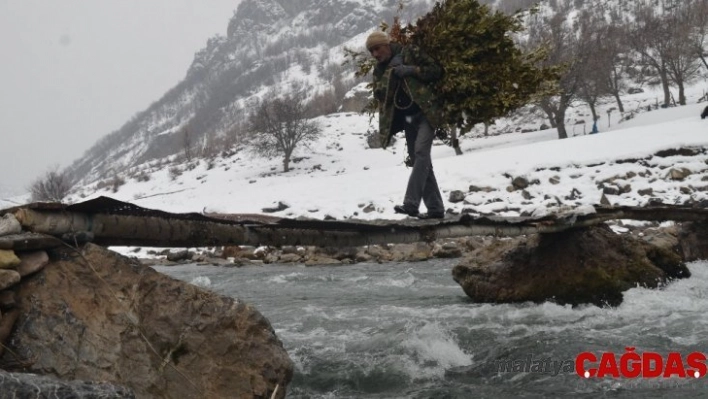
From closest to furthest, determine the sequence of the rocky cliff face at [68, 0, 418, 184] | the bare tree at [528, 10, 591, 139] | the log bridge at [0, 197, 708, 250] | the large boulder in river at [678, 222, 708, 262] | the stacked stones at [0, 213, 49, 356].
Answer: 1. the stacked stones at [0, 213, 49, 356]
2. the log bridge at [0, 197, 708, 250]
3. the large boulder in river at [678, 222, 708, 262]
4. the bare tree at [528, 10, 591, 139]
5. the rocky cliff face at [68, 0, 418, 184]

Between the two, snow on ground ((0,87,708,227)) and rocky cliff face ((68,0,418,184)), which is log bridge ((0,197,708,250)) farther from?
rocky cliff face ((68,0,418,184))

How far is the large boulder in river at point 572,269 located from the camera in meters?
7.36

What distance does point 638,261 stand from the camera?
25.7ft

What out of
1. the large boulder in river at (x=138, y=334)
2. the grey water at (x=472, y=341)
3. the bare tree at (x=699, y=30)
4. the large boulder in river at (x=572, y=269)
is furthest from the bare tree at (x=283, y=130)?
the large boulder in river at (x=138, y=334)

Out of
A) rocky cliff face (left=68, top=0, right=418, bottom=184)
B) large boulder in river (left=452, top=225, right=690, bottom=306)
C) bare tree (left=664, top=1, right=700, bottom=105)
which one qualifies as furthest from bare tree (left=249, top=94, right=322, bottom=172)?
rocky cliff face (left=68, top=0, right=418, bottom=184)

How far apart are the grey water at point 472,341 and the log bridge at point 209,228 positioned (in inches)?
48.5

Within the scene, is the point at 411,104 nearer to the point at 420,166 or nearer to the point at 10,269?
the point at 420,166

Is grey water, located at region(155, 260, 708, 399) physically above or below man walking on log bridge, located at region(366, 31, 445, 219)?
below

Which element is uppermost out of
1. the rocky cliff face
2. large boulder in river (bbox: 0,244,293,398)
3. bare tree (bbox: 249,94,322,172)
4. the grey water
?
the rocky cliff face

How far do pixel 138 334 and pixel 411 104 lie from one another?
3891 millimetres

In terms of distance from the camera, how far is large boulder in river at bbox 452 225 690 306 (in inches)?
290

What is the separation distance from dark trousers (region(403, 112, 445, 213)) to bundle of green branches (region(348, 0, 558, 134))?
303 mm

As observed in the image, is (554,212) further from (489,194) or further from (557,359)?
(489,194)

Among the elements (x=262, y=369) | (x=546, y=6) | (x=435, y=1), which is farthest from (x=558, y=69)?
(x=546, y=6)
